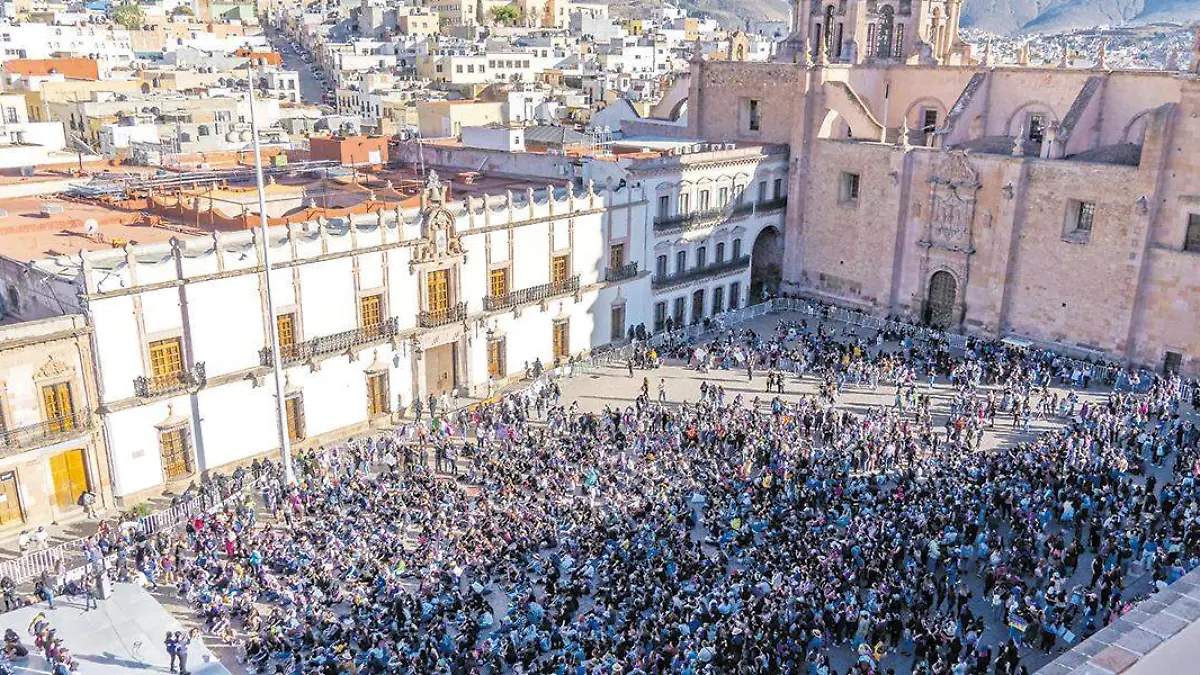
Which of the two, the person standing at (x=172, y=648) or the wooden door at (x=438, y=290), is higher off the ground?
the wooden door at (x=438, y=290)

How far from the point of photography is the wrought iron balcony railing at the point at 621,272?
42.0 metres

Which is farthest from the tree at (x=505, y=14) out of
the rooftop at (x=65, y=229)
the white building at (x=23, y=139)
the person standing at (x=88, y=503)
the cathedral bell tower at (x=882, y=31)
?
the person standing at (x=88, y=503)

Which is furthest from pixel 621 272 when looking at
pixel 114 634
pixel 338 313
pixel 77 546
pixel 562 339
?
pixel 114 634

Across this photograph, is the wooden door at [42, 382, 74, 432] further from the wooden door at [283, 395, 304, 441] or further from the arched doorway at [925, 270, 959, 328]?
the arched doorway at [925, 270, 959, 328]

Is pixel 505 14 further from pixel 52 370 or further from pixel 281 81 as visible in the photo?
pixel 52 370

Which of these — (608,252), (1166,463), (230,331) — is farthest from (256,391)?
(1166,463)

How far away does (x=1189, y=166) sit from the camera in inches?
1501

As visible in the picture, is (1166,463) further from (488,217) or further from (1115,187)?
(488,217)

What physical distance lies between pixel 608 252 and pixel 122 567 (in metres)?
22.9

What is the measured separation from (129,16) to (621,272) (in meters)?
117

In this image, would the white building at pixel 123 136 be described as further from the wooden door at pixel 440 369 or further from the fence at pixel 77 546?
the fence at pixel 77 546

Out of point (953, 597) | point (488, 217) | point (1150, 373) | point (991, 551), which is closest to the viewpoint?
point (953, 597)

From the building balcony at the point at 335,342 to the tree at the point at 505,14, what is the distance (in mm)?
126784

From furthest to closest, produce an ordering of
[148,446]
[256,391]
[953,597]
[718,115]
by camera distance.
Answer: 1. [718,115]
2. [256,391]
3. [148,446]
4. [953,597]
